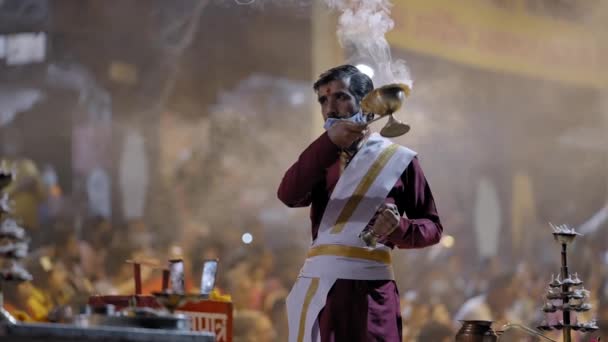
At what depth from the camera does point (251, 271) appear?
9852 mm

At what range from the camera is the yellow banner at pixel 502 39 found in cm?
1129

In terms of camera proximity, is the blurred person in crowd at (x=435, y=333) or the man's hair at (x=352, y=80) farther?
the blurred person in crowd at (x=435, y=333)

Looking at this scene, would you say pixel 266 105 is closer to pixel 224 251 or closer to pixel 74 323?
pixel 224 251

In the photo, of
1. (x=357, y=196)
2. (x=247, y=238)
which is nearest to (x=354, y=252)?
(x=357, y=196)

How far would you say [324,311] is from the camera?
3.48 m

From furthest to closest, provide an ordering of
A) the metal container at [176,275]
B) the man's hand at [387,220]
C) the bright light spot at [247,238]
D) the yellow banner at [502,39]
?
1. the yellow banner at [502,39]
2. the bright light spot at [247,238]
3. the man's hand at [387,220]
4. the metal container at [176,275]

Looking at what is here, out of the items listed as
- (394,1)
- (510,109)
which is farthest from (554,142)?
(394,1)

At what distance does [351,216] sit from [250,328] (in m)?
6.24

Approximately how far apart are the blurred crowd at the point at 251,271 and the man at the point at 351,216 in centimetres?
485

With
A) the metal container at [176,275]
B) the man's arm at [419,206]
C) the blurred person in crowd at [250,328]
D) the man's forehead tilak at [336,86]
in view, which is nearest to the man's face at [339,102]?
the man's forehead tilak at [336,86]

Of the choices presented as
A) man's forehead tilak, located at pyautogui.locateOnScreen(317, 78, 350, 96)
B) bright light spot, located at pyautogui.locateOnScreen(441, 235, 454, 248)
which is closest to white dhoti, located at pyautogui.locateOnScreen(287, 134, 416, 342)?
man's forehead tilak, located at pyautogui.locateOnScreen(317, 78, 350, 96)

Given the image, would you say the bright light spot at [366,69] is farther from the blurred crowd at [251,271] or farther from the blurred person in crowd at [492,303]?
the blurred person in crowd at [492,303]

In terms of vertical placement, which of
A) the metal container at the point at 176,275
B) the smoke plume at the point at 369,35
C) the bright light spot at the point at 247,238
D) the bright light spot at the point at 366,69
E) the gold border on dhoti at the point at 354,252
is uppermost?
the smoke plume at the point at 369,35

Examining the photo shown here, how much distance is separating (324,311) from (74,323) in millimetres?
1012
